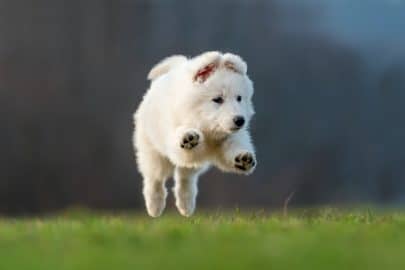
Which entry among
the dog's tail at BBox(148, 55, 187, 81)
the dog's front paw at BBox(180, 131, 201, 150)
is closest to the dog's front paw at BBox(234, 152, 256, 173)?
the dog's front paw at BBox(180, 131, 201, 150)

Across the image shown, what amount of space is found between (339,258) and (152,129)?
4.63m

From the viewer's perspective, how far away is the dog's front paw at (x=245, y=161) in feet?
26.4

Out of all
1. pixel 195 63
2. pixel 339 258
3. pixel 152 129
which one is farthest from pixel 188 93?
pixel 339 258

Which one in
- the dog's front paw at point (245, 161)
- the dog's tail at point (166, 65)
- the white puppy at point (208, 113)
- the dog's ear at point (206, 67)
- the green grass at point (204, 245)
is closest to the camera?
the green grass at point (204, 245)

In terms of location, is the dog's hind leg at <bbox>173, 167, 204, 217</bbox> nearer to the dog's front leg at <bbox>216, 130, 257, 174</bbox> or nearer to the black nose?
the dog's front leg at <bbox>216, 130, 257, 174</bbox>

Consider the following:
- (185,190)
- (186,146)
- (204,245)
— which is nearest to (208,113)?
(186,146)

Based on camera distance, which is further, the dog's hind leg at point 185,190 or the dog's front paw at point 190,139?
the dog's hind leg at point 185,190

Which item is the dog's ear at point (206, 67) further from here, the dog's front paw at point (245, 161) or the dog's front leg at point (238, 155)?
the dog's front paw at point (245, 161)

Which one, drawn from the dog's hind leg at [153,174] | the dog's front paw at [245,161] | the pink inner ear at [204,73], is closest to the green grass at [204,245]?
the dog's front paw at [245,161]

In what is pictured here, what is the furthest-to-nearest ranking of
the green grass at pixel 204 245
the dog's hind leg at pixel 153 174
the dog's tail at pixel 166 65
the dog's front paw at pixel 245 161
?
the dog's hind leg at pixel 153 174 < the dog's tail at pixel 166 65 < the dog's front paw at pixel 245 161 < the green grass at pixel 204 245

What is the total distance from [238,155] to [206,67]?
2.63ft

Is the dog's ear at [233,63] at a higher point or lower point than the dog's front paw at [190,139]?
higher

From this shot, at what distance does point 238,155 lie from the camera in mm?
8102

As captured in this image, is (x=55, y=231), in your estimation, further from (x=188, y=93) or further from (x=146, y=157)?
(x=146, y=157)
